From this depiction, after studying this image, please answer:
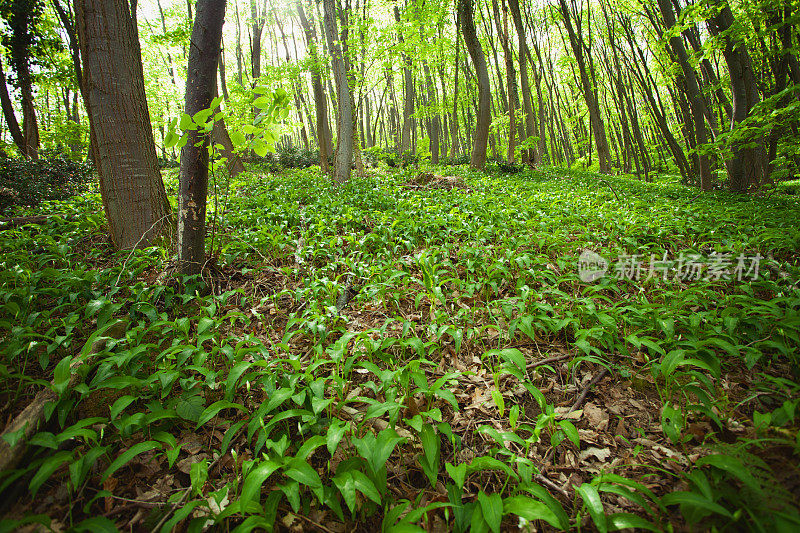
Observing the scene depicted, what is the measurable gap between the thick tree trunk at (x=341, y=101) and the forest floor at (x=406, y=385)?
426cm

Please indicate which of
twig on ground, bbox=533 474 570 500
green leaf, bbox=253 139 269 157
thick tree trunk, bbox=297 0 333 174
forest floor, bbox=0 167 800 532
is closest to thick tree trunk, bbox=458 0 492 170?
thick tree trunk, bbox=297 0 333 174

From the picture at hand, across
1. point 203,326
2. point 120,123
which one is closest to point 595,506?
point 203,326

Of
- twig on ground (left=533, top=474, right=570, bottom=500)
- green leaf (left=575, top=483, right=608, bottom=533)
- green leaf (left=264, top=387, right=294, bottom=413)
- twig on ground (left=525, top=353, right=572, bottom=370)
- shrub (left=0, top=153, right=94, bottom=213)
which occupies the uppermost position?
shrub (left=0, top=153, right=94, bottom=213)

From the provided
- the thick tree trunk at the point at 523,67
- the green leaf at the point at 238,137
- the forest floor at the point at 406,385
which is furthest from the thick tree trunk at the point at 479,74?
the green leaf at the point at 238,137

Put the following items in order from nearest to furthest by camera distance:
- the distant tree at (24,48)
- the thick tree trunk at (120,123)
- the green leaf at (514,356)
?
1. the green leaf at (514,356)
2. the thick tree trunk at (120,123)
3. the distant tree at (24,48)

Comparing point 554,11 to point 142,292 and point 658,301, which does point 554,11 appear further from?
point 142,292

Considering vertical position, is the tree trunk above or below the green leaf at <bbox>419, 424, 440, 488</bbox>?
above

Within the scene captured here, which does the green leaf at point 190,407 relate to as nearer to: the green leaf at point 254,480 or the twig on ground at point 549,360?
the green leaf at point 254,480

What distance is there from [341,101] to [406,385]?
7.46 m

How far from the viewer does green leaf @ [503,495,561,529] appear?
104cm

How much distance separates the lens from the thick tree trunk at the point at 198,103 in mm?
2334

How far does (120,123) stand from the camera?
305 centimetres

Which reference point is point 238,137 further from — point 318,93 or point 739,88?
point 318,93

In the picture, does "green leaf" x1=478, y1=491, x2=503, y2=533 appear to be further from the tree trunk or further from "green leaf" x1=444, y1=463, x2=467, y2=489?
the tree trunk
